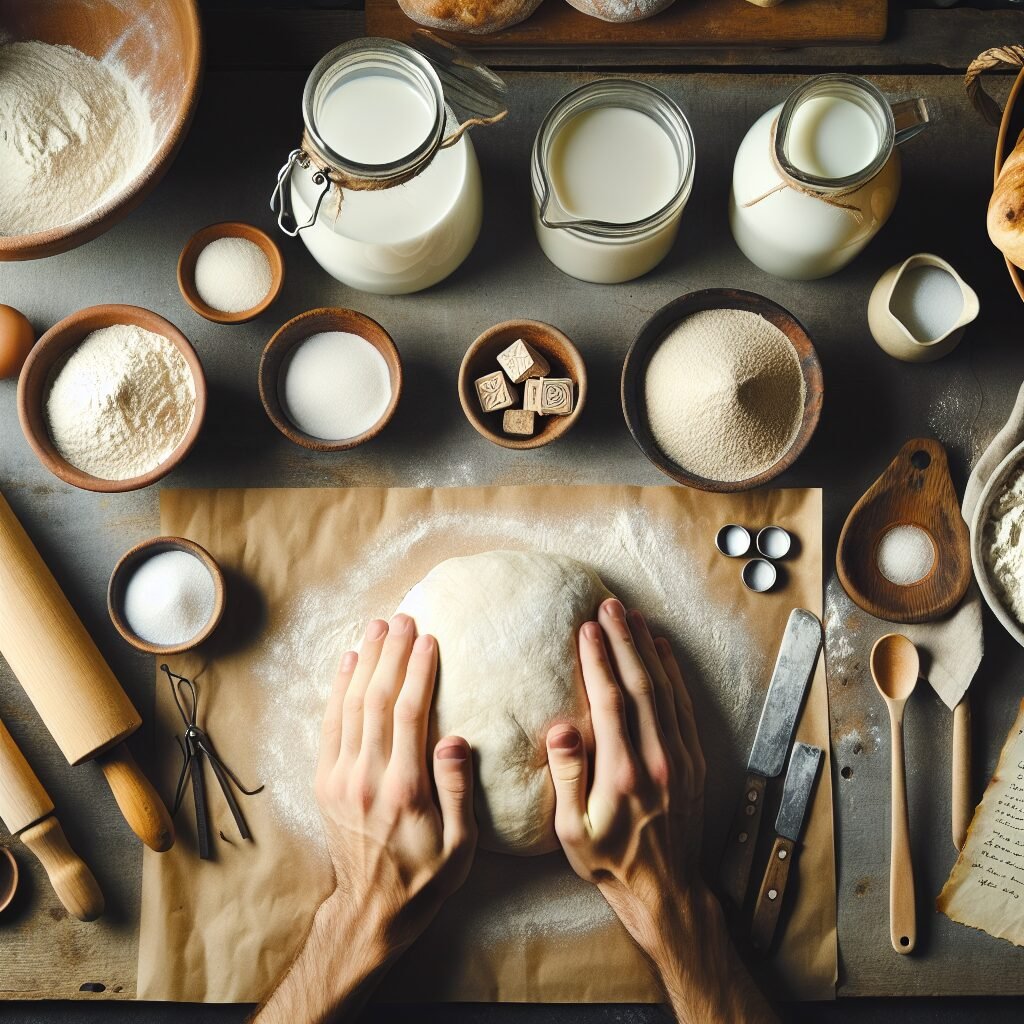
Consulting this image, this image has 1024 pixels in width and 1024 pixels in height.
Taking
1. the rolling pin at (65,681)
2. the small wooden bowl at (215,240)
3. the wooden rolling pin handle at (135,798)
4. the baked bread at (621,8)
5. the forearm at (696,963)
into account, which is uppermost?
the baked bread at (621,8)

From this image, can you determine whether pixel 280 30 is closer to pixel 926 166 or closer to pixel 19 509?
pixel 19 509

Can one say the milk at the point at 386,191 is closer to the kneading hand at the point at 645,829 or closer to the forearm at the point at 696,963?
the kneading hand at the point at 645,829

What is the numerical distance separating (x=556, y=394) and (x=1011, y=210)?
0.54 meters

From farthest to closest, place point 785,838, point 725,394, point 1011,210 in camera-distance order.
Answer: point 785,838, point 725,394, point 1011,210

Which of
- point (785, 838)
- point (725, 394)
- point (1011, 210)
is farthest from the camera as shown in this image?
point (785, 838)

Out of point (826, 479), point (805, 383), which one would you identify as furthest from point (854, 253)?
point (826, 479)

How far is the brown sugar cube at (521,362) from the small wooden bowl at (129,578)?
0.45 metres

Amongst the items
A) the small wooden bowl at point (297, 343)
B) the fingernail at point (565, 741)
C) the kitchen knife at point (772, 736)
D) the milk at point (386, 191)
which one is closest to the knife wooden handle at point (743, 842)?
the kitchen knife at point (772, 736)

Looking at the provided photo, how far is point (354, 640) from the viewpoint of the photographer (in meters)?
1.16

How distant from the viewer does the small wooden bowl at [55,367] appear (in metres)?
1.04

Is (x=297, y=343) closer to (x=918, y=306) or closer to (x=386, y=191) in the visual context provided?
(x=386, y=191)

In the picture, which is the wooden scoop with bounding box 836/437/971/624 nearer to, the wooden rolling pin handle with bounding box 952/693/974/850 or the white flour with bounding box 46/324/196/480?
the wooden rolling pin handle with bounding box 952/693/974/850

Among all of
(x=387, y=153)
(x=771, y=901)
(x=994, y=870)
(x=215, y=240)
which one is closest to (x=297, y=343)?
(x=215, y=240)

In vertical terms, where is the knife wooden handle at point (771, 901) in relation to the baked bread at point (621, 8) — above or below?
below
